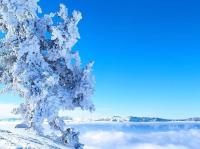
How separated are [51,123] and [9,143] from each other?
1308 centimetres

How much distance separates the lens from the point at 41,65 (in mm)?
28734

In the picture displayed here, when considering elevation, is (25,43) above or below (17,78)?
above

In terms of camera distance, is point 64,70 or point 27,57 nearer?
point 27,57

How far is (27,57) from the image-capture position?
28.3m

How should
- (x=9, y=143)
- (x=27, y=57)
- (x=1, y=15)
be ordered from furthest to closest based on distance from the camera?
(x=1, y=15)
(x=27, y=57)
(x=9, y=143)

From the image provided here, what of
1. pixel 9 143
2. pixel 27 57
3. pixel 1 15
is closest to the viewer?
pixel 9 143

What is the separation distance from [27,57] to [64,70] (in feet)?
11.2

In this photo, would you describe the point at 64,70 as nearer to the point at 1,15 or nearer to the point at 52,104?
A: the point at 52,104

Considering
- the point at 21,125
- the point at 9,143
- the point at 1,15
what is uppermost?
the point at 1,15

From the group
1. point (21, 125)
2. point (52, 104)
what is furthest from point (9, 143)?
point (21, 125)

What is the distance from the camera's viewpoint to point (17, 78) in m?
28.5

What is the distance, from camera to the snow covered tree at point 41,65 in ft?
93.4

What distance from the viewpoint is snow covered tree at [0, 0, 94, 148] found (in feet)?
93.4

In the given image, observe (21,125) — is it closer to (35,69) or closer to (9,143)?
(35,69)
